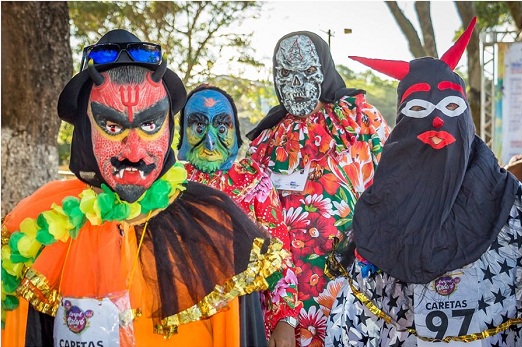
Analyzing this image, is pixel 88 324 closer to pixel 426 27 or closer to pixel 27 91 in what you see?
pixel 27 91

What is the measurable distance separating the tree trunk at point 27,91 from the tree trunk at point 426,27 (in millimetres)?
5641

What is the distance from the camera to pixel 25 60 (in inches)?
268

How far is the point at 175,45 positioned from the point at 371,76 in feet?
11.6

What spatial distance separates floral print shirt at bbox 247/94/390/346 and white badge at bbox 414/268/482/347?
96cm

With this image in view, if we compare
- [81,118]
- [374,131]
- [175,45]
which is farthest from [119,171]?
[175,45]

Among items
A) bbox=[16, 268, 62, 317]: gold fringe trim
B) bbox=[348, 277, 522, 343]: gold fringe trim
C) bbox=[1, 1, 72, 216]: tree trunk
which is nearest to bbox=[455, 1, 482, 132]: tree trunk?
bbox=[1, 1, 72, 216]: tree trunk

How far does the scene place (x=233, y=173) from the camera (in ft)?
13.5

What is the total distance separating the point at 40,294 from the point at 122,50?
0.87m

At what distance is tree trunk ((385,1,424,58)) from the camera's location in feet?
35.8

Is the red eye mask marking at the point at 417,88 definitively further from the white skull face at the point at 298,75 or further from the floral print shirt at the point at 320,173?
the white skull face at the point at 298,75

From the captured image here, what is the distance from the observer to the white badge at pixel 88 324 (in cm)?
256

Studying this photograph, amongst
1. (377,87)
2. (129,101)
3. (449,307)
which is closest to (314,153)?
(449,307)

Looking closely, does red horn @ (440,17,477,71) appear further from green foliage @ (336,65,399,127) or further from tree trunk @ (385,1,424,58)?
green foliage @ (336,65,399,127)

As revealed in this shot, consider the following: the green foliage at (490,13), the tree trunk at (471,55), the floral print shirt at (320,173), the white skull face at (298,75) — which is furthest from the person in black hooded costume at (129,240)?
the green foliage at (490,13)
